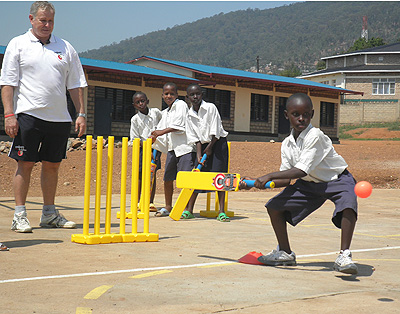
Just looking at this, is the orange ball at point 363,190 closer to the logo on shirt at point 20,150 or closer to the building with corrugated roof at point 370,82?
the logo on shirt at point 20,150

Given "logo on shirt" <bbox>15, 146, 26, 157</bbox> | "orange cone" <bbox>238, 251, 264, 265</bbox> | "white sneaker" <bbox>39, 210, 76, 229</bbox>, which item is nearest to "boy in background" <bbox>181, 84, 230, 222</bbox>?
"white sneaker" <bbox>39, 210, 76, 229</bbox>

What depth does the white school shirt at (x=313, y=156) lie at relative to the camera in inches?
207

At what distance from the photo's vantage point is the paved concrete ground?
12.8 feet

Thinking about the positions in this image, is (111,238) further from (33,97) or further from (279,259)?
(279,259)

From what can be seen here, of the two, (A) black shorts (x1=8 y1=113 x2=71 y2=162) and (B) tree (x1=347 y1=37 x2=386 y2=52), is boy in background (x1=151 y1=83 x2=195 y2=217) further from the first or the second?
(B) tree (x1=347 y1=37 x2=386 y2=52)

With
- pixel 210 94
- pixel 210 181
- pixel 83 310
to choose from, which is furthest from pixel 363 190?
pixel 210 94

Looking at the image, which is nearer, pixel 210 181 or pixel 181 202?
pixel 210 181

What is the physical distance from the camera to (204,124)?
9008mm

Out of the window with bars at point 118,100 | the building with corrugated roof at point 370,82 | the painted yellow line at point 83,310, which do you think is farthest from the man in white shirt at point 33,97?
the building with corrugated roof at point 370,82

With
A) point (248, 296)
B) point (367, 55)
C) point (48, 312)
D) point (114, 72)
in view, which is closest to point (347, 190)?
point (248, 296)

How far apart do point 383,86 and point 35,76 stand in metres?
62.0

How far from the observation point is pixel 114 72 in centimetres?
2989

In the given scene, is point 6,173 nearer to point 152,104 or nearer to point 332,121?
point 152,104

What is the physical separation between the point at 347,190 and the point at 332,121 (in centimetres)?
3980
